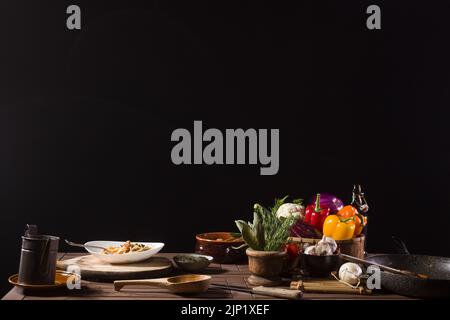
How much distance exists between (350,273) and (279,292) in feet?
1.01

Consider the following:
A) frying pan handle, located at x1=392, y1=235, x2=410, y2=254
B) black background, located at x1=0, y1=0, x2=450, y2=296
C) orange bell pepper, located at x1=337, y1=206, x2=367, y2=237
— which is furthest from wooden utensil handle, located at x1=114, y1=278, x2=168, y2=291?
black background, located at x1=0, y1=0, x2=450, y2=296

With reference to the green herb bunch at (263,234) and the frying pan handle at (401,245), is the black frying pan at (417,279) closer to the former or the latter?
the frying pan handle at (401,245)

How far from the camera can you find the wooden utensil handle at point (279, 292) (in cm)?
197

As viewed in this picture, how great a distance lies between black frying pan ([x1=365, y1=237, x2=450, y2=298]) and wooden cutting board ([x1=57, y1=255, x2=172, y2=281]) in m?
0.81

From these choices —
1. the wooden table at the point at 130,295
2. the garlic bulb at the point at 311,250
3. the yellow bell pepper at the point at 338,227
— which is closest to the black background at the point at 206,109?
the yellow bell pepper at the point at 338,227

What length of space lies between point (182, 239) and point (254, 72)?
1.11 m

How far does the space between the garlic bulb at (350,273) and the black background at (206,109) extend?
151 cm

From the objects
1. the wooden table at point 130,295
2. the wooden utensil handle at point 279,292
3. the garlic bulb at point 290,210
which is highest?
the garlic bulb at point 290,210

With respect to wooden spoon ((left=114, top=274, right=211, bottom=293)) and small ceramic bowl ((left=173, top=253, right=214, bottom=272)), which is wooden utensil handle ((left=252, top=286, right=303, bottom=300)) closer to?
wooden spoon ((left=114, top=274, right=211, bottom=293))

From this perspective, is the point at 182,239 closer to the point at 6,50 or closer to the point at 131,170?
the point at 131,170

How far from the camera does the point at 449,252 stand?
3.82 meters

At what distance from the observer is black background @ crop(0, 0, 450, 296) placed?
3.56 m

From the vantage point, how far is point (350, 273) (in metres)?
2.15

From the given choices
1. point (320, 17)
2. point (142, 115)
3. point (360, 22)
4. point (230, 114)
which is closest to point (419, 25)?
point (360, 22)
